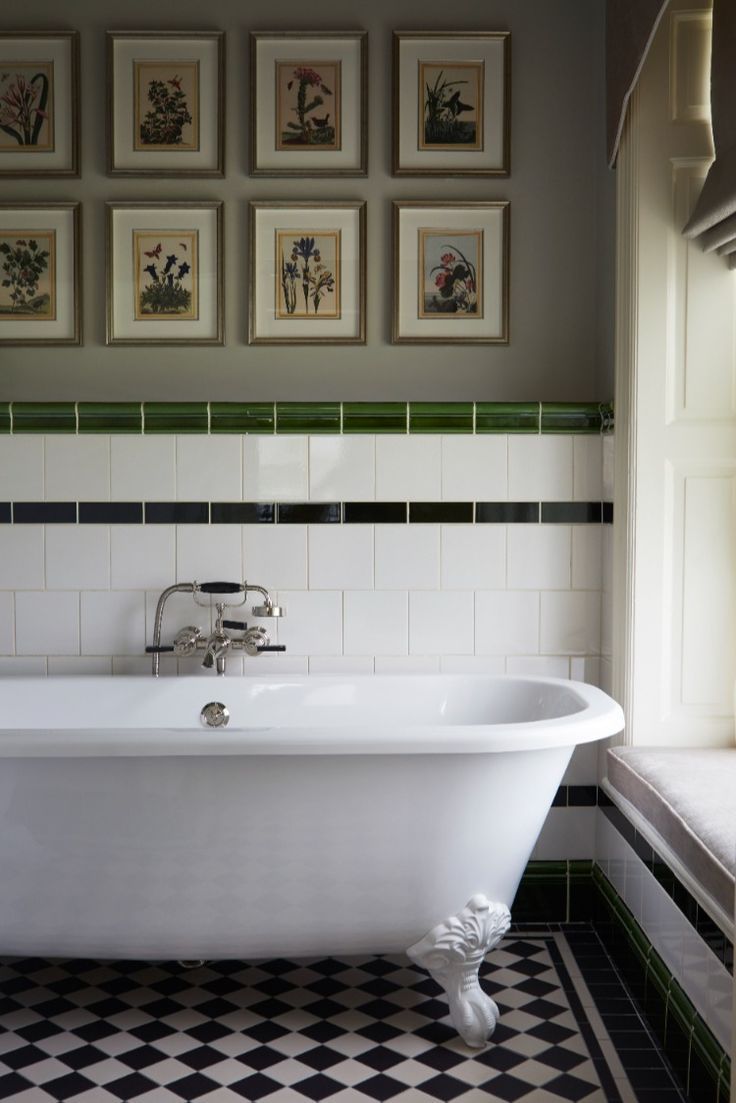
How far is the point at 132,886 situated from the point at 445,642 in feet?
3.90

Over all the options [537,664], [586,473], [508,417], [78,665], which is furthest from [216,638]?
[586,473]

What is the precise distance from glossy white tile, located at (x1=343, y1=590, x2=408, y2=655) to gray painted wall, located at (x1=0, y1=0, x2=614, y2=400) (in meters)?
0.61

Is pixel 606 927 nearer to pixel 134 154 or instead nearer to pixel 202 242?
pixel 202 242

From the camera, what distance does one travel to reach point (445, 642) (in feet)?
10.4

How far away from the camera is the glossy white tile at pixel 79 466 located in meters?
3.13

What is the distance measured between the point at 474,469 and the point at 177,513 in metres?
0.86

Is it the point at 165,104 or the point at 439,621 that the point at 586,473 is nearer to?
the point at 439,621

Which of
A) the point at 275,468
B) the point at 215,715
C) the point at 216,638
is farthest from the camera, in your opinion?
the point at 275,468

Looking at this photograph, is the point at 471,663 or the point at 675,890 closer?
the point at 675,890

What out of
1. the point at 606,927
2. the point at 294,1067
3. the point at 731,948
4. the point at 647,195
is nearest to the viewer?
the point at 731,948

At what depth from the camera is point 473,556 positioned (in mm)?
3148

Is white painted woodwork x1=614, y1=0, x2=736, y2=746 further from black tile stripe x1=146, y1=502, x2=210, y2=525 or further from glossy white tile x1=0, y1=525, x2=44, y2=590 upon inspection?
glossy white tile x1=0, y1=525, x2=44, y2=590

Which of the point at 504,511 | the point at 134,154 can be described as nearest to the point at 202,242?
the point at 134,154

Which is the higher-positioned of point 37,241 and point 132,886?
point 37,241
